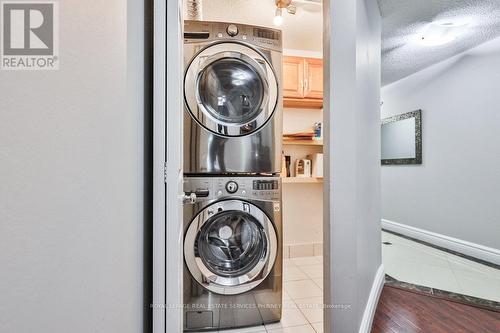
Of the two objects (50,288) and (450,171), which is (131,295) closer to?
(50,288)

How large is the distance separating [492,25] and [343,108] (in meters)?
2.36

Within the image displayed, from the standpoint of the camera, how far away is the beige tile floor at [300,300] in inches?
65.6

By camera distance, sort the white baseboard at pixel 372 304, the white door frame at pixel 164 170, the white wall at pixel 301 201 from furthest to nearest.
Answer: the white wall at pixel 301 201, the white baseboard at pixel 372 304, the white door frame at pixel 164 170

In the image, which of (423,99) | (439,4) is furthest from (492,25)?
(423,99)

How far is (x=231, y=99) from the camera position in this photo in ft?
5.61

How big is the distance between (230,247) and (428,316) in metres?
1.48

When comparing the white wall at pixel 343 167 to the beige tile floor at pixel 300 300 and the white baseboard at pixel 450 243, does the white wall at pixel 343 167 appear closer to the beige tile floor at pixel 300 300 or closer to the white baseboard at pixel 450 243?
the beige tile floor at pixel 300 300

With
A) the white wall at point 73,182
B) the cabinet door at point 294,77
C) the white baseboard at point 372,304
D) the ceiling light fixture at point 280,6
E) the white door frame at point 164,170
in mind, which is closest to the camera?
the white wall at point 73,182

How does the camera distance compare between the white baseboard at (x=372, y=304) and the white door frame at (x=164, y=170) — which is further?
the white baseboard at (x=372, y=304)

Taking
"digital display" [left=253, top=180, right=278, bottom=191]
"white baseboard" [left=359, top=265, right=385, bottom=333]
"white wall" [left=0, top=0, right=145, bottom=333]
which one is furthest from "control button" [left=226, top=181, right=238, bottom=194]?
"white baseboard" [left=359, top=265, right=385, bottom=333]

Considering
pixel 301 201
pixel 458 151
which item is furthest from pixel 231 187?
pixel 458 151

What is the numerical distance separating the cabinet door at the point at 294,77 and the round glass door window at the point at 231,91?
0.97m

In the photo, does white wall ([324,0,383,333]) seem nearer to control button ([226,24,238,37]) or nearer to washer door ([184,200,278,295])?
washer door ([184,200,278,295])

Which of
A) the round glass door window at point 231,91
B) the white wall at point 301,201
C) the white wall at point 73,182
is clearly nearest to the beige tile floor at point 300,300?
the white wall at point 301,201
